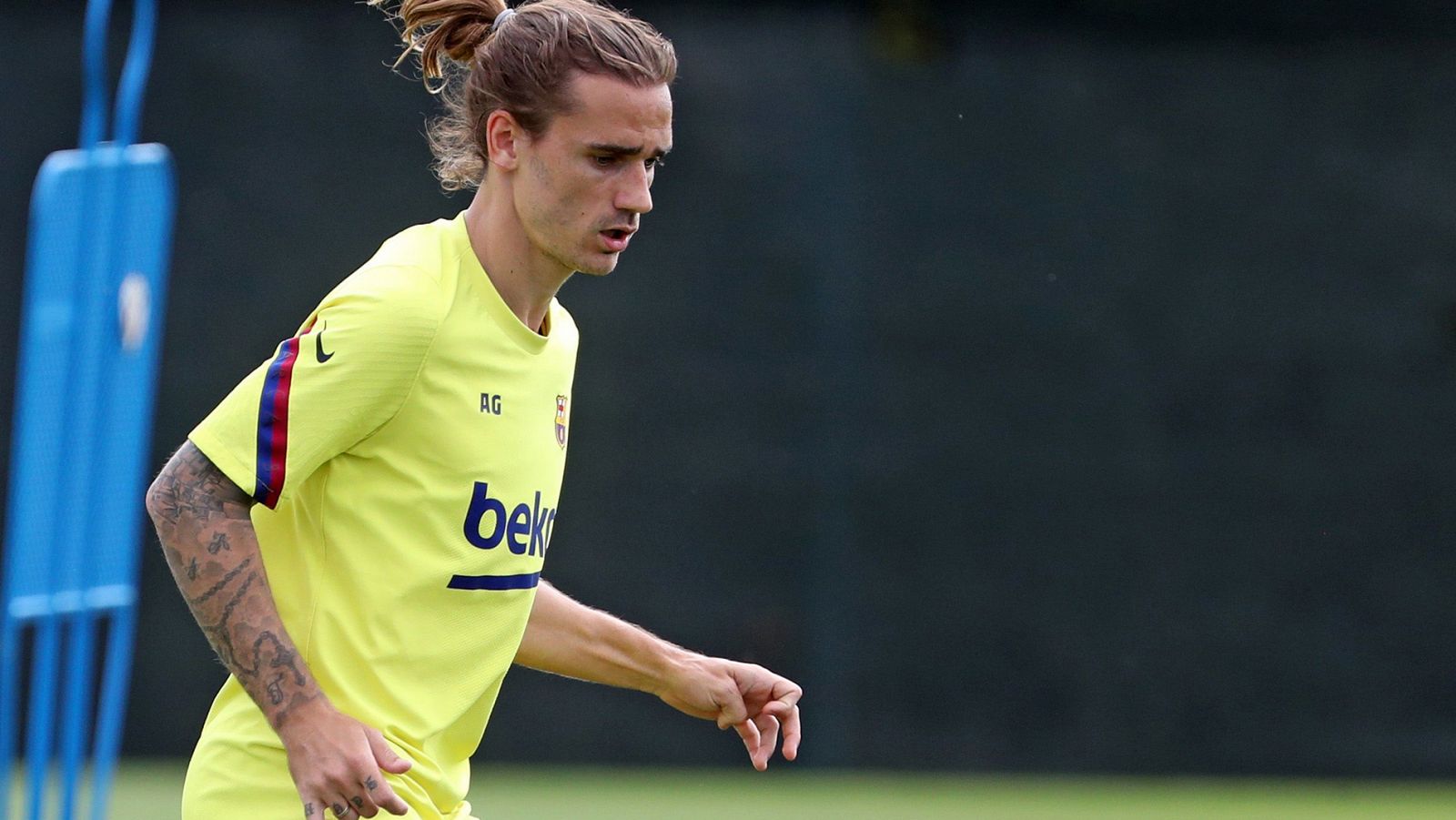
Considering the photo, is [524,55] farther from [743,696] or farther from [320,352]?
[743,696]

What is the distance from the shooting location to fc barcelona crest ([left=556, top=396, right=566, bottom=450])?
269 cm

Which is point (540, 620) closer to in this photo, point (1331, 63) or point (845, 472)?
point (845, 472)

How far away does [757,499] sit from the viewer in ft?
25.3

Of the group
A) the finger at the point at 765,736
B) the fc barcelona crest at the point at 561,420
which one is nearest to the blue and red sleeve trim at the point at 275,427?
the fc barcelona crest at the point at 561,420

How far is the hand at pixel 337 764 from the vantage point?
220 cm

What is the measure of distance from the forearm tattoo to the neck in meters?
0.47

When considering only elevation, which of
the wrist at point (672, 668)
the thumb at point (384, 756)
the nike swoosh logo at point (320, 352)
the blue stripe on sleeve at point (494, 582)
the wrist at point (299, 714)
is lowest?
the wrist at point (672, 668)

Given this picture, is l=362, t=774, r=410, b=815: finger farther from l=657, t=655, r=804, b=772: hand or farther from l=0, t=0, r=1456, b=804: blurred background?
l=0, t=0, r=1456, b=804: blurred background

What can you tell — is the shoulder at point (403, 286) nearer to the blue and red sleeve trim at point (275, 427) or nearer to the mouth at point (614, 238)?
the blue and red sleeve trim at point (275, 427)

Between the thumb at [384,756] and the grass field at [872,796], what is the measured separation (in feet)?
14.7

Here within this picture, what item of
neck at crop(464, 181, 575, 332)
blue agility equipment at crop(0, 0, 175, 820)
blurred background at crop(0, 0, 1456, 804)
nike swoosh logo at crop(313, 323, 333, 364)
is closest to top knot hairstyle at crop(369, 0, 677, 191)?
neck at crop(464, 181, 575, 332)

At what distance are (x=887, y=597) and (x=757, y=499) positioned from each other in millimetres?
637

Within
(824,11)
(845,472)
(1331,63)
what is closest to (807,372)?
(845,472)

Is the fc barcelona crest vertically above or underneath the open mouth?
underneath
